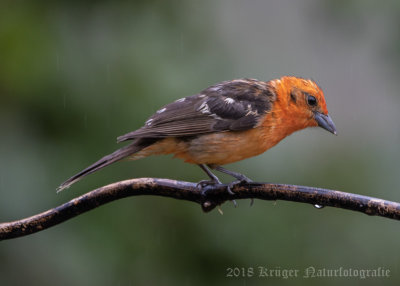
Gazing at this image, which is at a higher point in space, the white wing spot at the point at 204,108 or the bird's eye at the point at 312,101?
the white wing spot at the point at 204,108

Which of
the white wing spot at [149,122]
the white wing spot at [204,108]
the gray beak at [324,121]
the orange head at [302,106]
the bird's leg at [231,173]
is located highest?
the white wing spot at [149,122]

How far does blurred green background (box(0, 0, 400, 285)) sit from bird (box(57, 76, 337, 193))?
0.15 metres

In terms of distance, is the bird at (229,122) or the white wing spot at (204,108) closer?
the bird at (229,122)

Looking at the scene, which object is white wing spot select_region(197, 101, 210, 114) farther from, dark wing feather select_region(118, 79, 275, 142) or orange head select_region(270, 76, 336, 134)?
orange head select_region(270, 76, 336, 134)

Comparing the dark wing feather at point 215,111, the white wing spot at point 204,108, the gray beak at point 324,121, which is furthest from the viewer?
the white wing spot at point 204,108

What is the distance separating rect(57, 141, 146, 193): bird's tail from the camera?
370 cm

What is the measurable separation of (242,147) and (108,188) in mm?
1472

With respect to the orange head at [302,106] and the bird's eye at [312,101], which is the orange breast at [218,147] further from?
the bird's eye at [312,101]

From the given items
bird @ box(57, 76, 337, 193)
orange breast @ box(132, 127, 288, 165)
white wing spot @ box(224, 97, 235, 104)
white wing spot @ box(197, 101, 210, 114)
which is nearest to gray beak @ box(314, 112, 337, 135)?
bird @ box(57, 76, 337, 193)

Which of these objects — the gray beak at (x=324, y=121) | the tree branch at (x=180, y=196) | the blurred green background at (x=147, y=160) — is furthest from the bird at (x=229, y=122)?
the tree branch at (x=180, y=196)

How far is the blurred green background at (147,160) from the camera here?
4.24m

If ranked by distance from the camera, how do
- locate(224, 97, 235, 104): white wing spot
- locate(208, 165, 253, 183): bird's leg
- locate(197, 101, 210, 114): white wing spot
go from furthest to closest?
locate(224, 97, 235, 104): white wing spot
locate(197, 101, 210, 114): white wing spot
locate(208, 165, 253, 183): bird's leg

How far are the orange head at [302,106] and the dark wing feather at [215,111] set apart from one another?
0.38ft

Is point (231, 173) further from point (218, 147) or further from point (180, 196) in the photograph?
point (180, 196)
